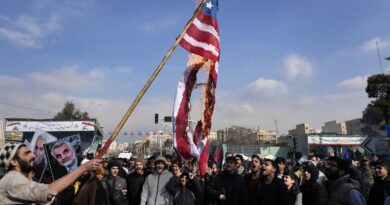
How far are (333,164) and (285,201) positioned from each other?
96cm

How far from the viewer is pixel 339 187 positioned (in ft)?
16.7

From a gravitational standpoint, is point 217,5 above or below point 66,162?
above

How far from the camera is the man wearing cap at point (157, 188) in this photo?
677 cm

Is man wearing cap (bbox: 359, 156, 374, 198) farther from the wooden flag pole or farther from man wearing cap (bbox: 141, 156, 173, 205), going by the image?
the wooden flag pole

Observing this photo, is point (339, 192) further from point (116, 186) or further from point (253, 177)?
point (116, 186)

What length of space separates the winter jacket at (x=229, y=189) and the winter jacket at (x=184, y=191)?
0.26m

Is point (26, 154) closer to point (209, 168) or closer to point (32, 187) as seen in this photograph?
point (32, 187)

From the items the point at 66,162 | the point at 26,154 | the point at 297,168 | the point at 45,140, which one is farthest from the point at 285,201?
the point at 45,140

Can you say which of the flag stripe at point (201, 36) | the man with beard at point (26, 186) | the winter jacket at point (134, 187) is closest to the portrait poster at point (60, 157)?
the winter jacket at point (134, 187)

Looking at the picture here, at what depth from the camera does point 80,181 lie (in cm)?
562

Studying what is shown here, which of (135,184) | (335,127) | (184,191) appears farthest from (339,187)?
(335,127)

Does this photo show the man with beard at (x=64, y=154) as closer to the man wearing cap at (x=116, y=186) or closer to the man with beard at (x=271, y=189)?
the man wearing cap at (x=116, y=186)

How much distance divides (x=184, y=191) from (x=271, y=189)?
1.78 meters

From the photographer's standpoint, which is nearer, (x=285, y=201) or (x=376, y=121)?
(x=285, y=201)
